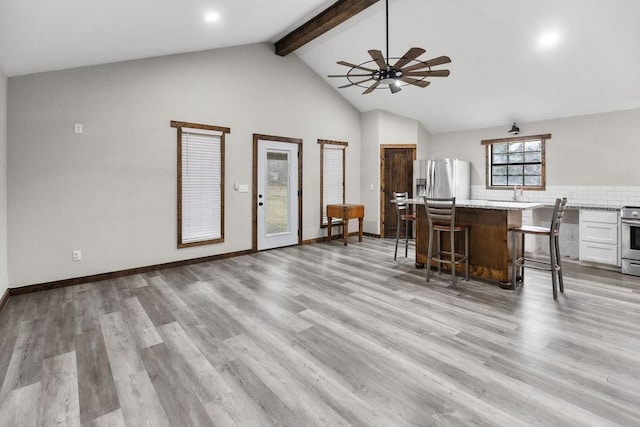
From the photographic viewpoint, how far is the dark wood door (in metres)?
7.44

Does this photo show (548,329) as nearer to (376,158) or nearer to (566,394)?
(566,394)

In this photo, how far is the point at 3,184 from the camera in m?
3.51

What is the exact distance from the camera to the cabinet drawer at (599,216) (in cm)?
473

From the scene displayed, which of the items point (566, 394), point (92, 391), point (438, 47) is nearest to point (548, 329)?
point (566, 394)

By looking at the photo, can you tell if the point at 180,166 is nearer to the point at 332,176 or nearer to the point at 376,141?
the point at 332,176

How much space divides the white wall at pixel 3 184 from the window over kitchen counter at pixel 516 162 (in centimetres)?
752

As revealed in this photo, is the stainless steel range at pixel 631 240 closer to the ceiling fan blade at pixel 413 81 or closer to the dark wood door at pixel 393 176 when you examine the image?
the ceiling fan blade at pixel 413 81

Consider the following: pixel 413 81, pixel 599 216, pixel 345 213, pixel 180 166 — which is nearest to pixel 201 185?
pixel 180 166

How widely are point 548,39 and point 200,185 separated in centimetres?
522

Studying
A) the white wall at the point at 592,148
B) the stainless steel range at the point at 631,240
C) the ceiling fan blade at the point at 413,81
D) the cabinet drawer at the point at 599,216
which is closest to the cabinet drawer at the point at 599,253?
the stainless steel range at the point at 631,240

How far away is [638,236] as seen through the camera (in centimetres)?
442

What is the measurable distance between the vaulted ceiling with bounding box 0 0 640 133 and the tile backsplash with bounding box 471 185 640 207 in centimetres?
126

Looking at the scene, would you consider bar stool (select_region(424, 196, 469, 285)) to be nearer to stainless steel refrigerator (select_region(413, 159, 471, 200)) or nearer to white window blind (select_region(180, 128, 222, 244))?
stainless steel refrigerator (select_region(413, 159, 471, 200))

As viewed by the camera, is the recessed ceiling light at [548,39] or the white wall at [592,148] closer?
the recessed ceiling light at [548,39]
